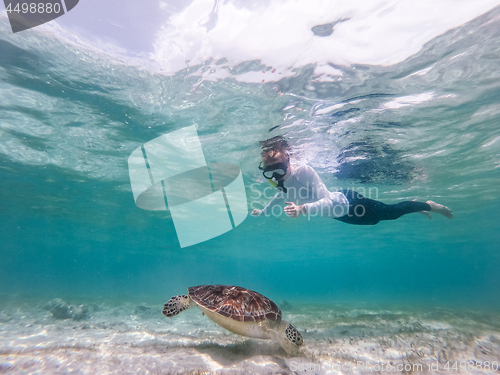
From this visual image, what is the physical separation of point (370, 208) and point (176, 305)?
6221 mm

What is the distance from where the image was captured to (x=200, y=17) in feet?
19.1

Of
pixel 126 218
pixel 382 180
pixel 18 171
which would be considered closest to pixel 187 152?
pixel 382 180

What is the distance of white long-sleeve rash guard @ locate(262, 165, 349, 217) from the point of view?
521 cm

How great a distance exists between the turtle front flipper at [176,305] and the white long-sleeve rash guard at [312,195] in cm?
376

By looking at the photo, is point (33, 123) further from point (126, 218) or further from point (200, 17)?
point (126, 218)

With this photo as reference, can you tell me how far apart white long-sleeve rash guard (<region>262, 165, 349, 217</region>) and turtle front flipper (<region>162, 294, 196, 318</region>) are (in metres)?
3.76

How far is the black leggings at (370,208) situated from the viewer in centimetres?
657

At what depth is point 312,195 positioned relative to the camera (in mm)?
6504

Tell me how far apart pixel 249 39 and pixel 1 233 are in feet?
178
